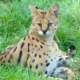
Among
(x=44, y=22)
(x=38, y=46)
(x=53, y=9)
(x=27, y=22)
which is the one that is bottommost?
(x=38, y=46)

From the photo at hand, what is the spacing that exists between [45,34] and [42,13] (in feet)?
1.03

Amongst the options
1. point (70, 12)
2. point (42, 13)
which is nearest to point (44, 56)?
point (42, 13)

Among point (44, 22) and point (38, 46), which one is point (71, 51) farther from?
point (44, 22)

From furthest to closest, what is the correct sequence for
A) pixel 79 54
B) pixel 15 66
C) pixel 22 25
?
pixel 22 25 → pixel 79 54 → pixel 15 66

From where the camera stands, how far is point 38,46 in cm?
543

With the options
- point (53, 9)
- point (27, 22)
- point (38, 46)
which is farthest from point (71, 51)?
point (27, 22)

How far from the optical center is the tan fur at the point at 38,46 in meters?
5.31

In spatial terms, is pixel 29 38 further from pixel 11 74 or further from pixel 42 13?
pixel 11 74

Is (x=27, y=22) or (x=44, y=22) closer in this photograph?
(x=44, y=22)

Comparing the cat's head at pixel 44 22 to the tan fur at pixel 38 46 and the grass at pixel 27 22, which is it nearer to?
the tan fur at pixel 38 46

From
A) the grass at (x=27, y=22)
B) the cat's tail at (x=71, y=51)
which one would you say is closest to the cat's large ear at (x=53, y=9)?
the cat's tail at (x=71, y=51)

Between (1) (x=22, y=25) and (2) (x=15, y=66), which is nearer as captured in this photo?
(2) (x=15, y=66)

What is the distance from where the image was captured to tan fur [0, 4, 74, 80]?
5.31 metres

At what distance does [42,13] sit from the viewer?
5.43 metres
